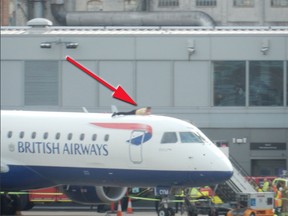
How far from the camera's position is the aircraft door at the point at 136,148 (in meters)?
29.1

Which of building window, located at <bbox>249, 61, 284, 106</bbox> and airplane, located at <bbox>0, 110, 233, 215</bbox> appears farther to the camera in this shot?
building window, located at <bbox>249, 61, 284, 106</bbox>

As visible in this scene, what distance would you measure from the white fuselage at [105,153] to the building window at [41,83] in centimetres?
1449

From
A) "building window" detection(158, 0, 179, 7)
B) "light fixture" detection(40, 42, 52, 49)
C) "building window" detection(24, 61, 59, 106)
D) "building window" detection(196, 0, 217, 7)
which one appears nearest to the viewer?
"light fixture" detection(40, 42, 52, 49)

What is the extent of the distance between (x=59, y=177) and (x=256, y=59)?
55.1 feet

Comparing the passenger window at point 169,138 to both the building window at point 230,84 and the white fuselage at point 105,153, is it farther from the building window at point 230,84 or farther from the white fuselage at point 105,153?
the building window at point 230,84

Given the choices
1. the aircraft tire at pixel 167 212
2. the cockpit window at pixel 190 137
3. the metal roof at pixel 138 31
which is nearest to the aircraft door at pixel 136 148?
the cockpit window at pixel 190 137

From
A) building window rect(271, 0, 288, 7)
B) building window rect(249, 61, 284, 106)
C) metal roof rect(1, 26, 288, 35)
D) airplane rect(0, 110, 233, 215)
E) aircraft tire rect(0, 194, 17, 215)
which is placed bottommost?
aircraft tire rect(0, 194, 17, 215)

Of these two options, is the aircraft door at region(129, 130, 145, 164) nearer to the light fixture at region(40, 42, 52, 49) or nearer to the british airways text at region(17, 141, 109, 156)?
the british airways text at region(17, 141, 109, 156)

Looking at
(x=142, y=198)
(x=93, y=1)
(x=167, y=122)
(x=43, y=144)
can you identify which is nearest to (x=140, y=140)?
(x=167, y=122)

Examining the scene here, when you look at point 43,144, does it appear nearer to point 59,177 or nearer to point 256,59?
point 59,177

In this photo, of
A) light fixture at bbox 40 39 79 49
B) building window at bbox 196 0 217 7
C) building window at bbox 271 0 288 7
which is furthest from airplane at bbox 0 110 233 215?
building window at bbox 271 0 288 7

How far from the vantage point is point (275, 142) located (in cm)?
4538

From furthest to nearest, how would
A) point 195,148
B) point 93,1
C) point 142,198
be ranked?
point 93,1, point 142,198, point 195,148

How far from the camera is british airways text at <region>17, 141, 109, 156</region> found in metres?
29.6
